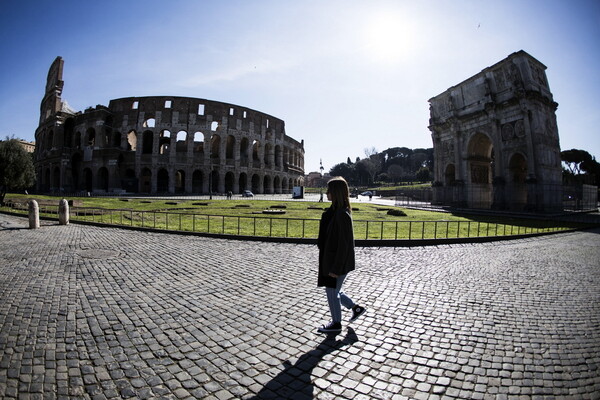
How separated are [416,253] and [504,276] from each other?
2.29 metres

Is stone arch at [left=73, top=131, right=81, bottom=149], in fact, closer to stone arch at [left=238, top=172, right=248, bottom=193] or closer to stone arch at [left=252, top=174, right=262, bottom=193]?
stone arch at [left=238, top=172, right=248, bottom=193]

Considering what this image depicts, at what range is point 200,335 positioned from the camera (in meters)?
3.09

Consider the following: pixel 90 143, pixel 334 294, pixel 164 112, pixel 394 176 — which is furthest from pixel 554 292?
pixel 394 176

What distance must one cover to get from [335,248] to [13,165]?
88.5 ft

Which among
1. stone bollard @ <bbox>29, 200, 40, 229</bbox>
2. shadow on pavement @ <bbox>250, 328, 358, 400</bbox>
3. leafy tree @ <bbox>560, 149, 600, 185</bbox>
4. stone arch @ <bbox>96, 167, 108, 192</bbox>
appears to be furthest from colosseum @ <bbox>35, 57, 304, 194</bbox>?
leafy tree @ <bbox>560, 149, 600, 185</bbox>

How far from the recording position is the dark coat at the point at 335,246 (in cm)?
307

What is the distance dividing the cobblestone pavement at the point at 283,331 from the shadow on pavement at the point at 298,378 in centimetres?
1

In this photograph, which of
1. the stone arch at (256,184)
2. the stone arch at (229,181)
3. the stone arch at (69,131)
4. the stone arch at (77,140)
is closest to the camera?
the stone arch at (77,140)

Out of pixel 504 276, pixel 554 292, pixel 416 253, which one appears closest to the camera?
pixel 554 292

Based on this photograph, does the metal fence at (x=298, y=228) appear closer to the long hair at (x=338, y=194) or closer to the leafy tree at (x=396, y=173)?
the long hair at (x=338, y=194)

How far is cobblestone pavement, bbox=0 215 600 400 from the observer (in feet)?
7.59

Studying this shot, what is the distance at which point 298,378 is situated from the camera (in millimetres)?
2400

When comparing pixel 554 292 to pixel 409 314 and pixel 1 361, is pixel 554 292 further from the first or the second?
pixel 1 361

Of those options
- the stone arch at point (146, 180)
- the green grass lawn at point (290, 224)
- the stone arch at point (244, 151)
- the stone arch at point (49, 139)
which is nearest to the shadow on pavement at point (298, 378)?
the green grass lawn at point (290, 224)
